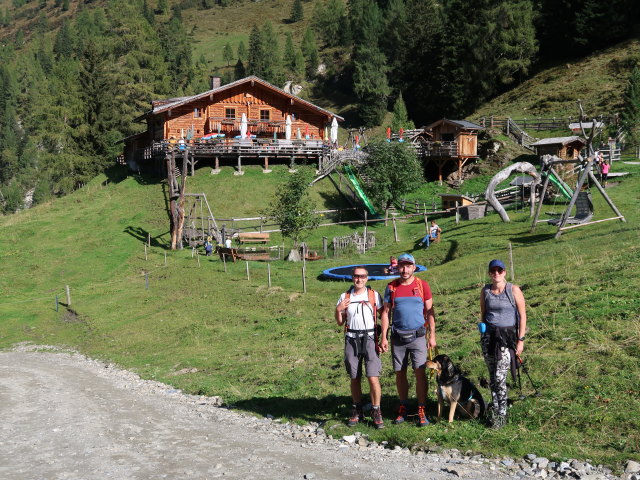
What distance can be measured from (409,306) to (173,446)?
4479mm

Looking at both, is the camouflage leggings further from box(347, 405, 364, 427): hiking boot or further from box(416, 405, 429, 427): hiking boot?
box(347, 405, 364, 427): hiking boot

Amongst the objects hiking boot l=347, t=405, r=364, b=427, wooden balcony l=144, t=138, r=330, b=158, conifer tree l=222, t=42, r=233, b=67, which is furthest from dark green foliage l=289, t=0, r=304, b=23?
hiking boot l=347, t=405, r=364, b=427

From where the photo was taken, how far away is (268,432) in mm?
10734

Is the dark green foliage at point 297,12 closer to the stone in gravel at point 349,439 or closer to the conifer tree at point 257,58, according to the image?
the conifer tree at point 257,58

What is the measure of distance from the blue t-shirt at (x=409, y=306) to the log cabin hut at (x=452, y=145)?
45.4m

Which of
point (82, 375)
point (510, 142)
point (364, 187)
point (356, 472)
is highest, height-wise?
point (510, 142)

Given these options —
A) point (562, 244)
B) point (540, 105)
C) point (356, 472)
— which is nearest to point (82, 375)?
point (356, 472)

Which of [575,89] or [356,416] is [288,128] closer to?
[575,89]

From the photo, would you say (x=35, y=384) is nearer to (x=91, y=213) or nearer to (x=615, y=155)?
(x=91, y=213)

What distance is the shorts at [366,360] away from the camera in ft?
33.6

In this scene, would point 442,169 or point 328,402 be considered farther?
point 442,169

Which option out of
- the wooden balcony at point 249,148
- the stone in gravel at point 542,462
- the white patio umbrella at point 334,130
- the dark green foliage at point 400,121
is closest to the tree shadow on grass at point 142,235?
the wooden balcony at point 249,148

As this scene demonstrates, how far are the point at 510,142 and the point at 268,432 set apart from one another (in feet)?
167

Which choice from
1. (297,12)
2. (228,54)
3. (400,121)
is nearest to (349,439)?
(400,121)
